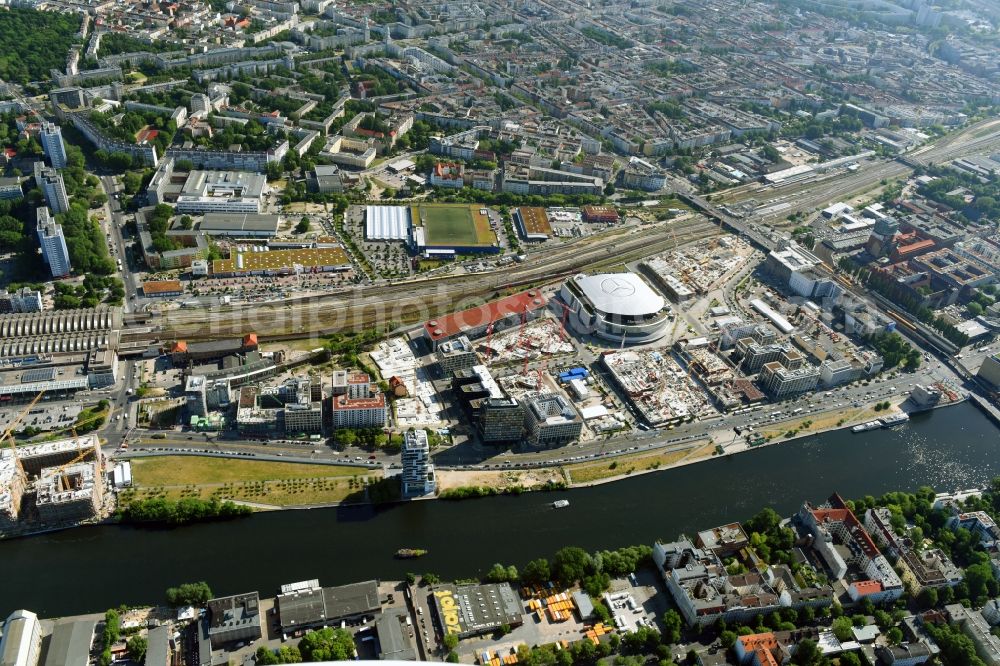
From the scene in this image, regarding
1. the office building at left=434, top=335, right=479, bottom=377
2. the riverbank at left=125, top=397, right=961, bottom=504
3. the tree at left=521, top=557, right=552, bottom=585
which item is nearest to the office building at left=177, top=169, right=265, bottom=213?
the office building at left=434, top=335, right=479, bottom=377

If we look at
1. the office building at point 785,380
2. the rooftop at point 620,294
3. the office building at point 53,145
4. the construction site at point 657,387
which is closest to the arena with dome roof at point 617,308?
the rooftop at point 620,294

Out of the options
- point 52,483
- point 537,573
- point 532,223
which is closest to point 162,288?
point 52,483

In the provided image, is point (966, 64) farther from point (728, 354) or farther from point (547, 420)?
point (547, 420)

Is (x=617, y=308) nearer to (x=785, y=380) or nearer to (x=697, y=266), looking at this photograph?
(x=785, y=380)

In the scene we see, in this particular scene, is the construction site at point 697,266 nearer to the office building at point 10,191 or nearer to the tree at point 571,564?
the tree at point 571,564

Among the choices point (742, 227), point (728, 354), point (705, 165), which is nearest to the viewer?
point (728, 354)

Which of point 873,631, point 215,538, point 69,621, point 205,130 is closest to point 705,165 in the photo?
point 205,130
